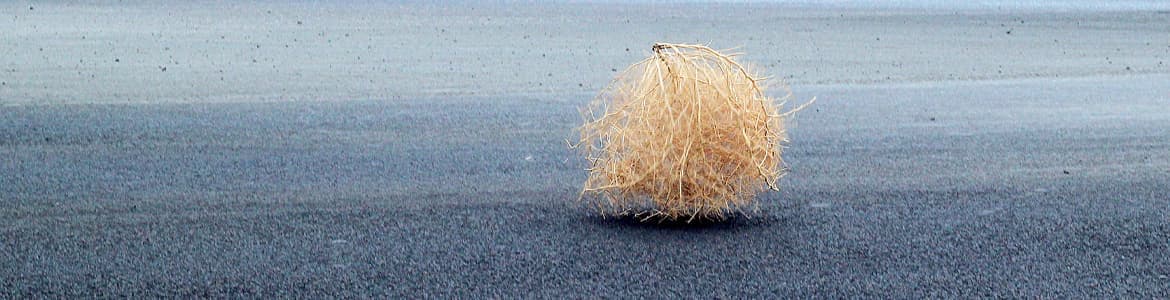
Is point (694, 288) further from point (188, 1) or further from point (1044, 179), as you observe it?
point (188, 1)

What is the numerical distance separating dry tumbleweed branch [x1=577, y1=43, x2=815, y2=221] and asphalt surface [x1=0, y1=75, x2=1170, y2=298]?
7.1 inches

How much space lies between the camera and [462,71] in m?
13.6

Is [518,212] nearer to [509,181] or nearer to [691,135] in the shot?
[509,181]

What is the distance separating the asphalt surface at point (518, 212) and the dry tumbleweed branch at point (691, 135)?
18 centimetres

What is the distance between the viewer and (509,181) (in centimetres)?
743

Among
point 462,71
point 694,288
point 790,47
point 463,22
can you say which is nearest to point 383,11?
point 463,22

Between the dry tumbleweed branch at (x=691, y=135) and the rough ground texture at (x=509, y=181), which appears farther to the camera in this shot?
the dry tumbleweed branch at (x=691, y=135)

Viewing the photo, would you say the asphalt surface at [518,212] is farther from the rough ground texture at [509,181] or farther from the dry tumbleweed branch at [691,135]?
the dry tumbleweed branch at [691,135]

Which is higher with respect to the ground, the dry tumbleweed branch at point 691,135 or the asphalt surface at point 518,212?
the dry tumbleweed branch at point 691,135

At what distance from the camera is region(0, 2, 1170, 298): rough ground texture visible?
212 inches

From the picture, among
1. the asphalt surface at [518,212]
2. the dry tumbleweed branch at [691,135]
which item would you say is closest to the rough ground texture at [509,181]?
the asphalt surface at [518,212]

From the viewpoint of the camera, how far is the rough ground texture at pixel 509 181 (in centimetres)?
538

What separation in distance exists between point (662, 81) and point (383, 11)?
20.6 metres

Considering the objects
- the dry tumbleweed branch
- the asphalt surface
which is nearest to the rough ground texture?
the asphalt surface
